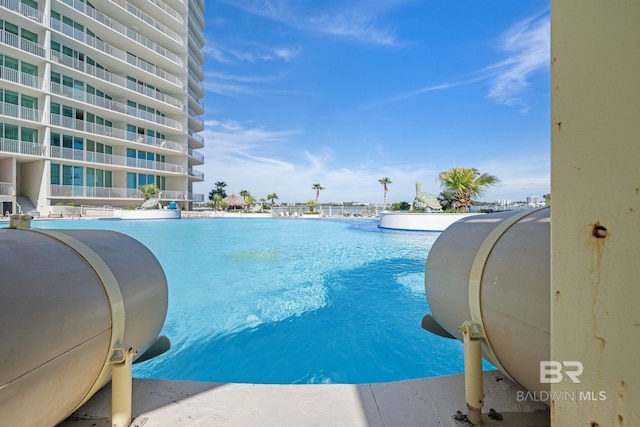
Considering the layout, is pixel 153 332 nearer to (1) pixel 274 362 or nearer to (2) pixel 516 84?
(1) pixel 274 362

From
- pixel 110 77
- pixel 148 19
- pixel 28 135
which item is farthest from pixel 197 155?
pixel 28 135

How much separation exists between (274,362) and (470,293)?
2337mm

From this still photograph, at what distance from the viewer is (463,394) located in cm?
141

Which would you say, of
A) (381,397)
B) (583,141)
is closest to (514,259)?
(583,141)

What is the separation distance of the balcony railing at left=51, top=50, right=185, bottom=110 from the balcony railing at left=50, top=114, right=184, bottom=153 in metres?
3.60

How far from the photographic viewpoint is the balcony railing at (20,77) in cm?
1734

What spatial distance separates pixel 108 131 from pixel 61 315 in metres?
28.0

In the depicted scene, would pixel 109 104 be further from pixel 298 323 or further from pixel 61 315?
pixel 61 315

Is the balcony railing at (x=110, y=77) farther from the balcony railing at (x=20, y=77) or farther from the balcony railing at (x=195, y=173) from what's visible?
the balcony railing at (x=195, y=173)

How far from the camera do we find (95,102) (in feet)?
71.3

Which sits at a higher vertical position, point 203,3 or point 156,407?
point 203,3

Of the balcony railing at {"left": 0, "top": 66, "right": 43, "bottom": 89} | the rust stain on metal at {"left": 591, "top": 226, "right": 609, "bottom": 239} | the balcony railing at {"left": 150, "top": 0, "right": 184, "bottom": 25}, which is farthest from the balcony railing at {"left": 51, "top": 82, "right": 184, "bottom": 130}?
the rust stain on metal at {"left": 591, "top": 226, "right": 609, "bottom": 239}

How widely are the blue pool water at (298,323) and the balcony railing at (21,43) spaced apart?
2140 centimetres

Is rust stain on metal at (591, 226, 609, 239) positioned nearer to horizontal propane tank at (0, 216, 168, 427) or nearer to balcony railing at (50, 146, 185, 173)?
horizontal propane tank at (0, 216, 168, 427)
